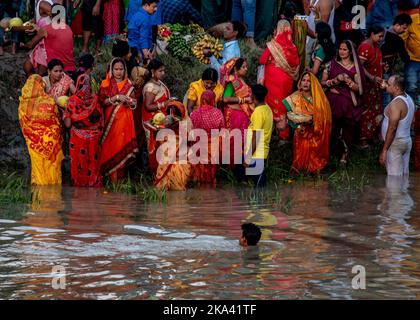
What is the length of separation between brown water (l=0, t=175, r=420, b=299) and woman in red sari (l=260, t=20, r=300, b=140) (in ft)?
4.56

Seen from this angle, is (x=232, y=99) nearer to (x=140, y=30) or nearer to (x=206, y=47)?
(x=206, y=47)

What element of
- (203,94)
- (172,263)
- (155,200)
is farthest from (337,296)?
(203,94)

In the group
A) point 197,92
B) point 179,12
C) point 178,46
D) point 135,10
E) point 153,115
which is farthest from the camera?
point 179,12

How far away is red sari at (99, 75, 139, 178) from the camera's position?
45.8ft

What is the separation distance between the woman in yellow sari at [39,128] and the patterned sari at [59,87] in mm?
114

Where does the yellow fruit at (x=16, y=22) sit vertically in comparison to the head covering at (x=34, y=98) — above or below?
above

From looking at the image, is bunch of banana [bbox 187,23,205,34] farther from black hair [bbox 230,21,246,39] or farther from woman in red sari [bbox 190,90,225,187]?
woman in red sari [bbox 190,90,225,187]

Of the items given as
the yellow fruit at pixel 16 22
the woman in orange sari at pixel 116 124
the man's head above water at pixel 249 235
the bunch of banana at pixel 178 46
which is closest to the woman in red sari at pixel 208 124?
the woman in orange sari at pixel 116 124

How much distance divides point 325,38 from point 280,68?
26.5 inches

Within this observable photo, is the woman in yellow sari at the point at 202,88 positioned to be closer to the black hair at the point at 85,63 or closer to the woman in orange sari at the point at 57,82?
the black hair at the point at 85,63

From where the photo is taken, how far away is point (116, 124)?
14.0 meters

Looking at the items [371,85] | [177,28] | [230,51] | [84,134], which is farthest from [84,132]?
[371,85]

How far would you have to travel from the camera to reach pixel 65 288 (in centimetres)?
892

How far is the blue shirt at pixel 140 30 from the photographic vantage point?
48.9 ft
